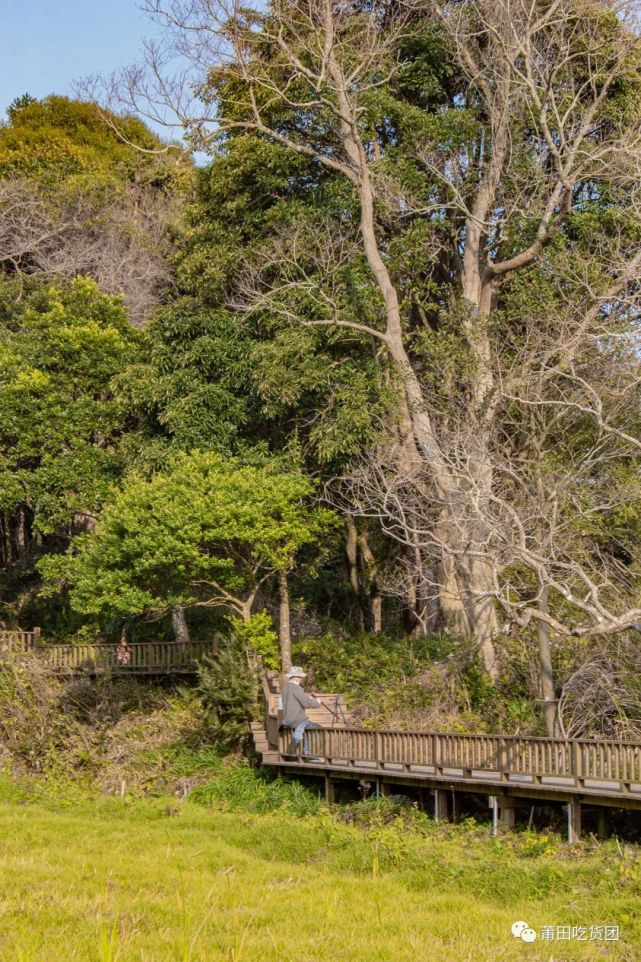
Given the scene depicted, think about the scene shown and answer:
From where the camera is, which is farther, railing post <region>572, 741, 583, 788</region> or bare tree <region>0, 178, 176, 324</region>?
bare tree <region>0, 178, 176, 324</region>

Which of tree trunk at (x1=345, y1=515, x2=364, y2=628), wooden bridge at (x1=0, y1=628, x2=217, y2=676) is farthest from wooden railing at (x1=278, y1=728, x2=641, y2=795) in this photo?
tree trunk at (x1=345, y1=515, x2=364, y2=628)

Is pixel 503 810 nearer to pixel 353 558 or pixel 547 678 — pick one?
pixel 547 678

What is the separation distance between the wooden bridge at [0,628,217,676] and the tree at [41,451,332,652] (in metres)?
1.77

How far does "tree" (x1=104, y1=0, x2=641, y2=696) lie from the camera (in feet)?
73.0

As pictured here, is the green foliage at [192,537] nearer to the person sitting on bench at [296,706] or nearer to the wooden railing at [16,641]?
the wooden railing at [16,641]

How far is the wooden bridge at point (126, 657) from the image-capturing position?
2414cm

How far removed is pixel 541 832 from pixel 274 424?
498 inches

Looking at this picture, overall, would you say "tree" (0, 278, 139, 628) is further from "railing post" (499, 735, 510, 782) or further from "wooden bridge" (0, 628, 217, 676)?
"railing post" (499, 735, 510, 782)

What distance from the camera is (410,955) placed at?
871 centimetres

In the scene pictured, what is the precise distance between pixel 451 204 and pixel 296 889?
15.9 m

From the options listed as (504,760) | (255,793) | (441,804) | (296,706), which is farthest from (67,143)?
(504,760)

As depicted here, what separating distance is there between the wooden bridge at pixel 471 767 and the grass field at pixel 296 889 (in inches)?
23.8

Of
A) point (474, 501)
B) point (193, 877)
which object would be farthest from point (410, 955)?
point (474, 501)

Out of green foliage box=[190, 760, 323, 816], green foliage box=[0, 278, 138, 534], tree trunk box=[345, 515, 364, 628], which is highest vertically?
green foliage box=[0, 278, 138, 534]
